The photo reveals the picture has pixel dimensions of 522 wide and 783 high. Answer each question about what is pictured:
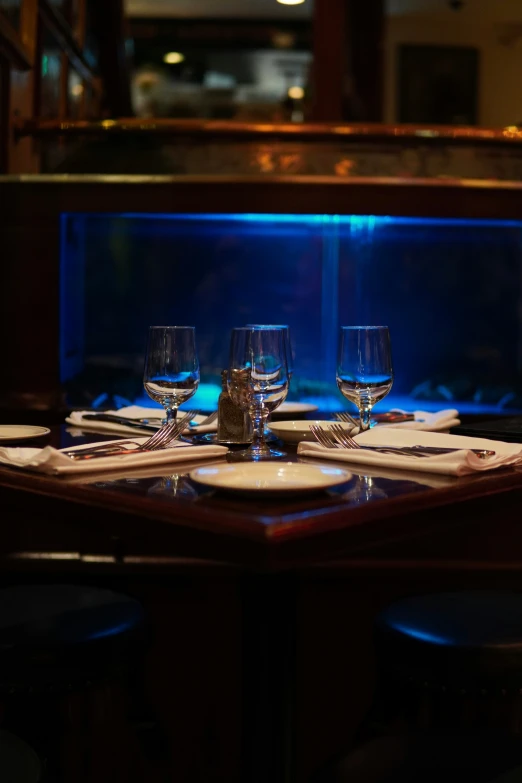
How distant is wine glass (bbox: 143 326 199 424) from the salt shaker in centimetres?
5

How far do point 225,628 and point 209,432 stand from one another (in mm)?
592

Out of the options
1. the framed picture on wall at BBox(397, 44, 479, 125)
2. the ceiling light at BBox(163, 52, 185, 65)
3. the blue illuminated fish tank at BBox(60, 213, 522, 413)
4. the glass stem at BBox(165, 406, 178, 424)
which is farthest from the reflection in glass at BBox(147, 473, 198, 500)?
the framed picture on wall at BBox(397, 44, 479, 125)

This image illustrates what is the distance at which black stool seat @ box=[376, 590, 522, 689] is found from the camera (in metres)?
1.38

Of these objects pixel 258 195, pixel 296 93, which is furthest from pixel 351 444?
pixel 296 93

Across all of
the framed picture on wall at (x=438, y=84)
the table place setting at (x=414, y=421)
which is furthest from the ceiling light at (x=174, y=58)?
the table place setting at (x=414, y=421)

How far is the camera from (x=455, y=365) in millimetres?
2750

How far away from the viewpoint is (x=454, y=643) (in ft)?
4.58

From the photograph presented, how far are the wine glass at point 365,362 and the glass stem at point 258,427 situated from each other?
17 centimetres

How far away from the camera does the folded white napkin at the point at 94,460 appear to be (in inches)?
43.9

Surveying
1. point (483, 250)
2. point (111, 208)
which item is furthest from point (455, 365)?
point (111, 208)

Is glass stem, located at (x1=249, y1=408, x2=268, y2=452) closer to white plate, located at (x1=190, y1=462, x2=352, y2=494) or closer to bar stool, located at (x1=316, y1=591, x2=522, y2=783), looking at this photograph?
white plate, located at (x1=190, y1=462, x2=352, y2=494)

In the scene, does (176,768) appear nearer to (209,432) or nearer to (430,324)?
(209,432)

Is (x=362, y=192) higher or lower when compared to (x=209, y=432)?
higher

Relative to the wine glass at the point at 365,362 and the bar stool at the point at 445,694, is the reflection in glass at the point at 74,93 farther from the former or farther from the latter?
Answer: the bar stool at the point at 445,694
